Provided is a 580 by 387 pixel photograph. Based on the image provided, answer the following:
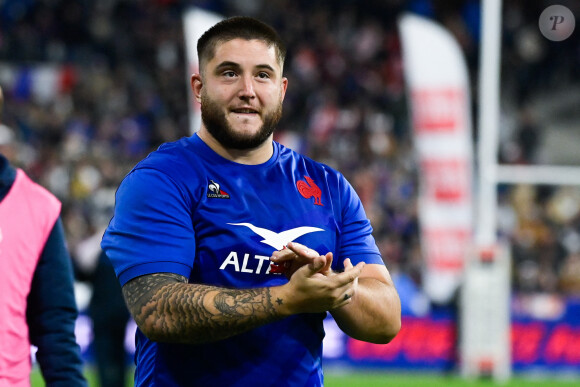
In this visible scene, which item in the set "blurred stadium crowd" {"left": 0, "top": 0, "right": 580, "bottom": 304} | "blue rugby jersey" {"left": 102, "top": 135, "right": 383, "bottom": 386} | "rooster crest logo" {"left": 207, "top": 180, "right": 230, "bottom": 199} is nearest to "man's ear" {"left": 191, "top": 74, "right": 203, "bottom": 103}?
"blue rugby jersey" {"left": 102, "top": 135, "right": 383, "bottom": 386}

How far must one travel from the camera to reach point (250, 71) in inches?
106

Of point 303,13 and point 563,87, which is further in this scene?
point 303,13

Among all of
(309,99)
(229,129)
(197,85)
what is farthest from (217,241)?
(309,99)

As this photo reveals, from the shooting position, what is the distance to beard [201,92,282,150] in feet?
8.92

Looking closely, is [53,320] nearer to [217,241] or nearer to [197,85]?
[217,241]

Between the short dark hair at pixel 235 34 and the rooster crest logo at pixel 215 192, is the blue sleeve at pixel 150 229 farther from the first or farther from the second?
the short dark hair at pixel 235 34

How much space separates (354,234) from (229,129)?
1.61ft

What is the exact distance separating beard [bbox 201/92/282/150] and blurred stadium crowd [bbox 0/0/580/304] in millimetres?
11105

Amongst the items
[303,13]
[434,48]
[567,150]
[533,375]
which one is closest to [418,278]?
[533,375]

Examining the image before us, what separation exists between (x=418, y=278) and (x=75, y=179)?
5.88 m

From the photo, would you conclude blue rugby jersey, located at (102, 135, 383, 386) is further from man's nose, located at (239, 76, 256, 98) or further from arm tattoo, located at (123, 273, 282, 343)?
man's nose, located at (239, 76, 256, 98)

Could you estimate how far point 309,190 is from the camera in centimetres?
280

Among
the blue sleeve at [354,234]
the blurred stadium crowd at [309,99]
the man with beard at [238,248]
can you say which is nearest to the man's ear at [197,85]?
the man with beard at [238,248]

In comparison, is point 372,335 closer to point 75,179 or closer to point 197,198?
point 197,198
